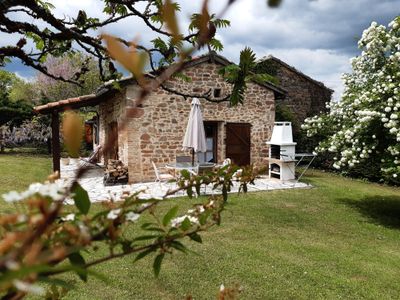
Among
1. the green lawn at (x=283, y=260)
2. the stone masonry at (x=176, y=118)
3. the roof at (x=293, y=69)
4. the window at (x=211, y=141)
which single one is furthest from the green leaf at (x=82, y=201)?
the roof at (x=293, y=69)

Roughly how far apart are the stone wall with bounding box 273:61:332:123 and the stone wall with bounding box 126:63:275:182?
5.28 metres

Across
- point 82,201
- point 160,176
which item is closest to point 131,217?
point 82,201

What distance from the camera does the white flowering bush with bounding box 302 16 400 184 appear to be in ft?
22.5

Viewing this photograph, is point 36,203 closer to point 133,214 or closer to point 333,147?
point 133,214

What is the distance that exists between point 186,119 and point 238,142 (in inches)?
90.6

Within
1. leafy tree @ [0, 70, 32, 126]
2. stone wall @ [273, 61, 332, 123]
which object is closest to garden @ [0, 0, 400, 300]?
stone wall @ [273, 61, 332, 123]

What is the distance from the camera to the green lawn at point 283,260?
4270mm

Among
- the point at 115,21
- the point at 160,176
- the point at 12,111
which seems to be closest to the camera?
the point at 115,21

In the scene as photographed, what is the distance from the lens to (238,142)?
1301cm

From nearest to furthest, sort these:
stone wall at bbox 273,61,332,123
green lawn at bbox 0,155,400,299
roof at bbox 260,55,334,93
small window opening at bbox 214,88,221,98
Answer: green lawn at bbox 0,155,400,299 → small window opening at bbox 214,88,221,98 → roof at bbox 260,55,334,93 → stone wall at bbox 273,61,332,123

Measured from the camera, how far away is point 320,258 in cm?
542

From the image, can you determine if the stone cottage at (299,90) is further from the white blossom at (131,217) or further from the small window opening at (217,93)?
the white blossom at (131,217)

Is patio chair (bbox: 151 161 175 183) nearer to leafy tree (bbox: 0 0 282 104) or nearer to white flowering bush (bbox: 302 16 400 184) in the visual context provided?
white flowering bush (bbox: 302 16 400 184)

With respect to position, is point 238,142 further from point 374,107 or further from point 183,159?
point 374,107
